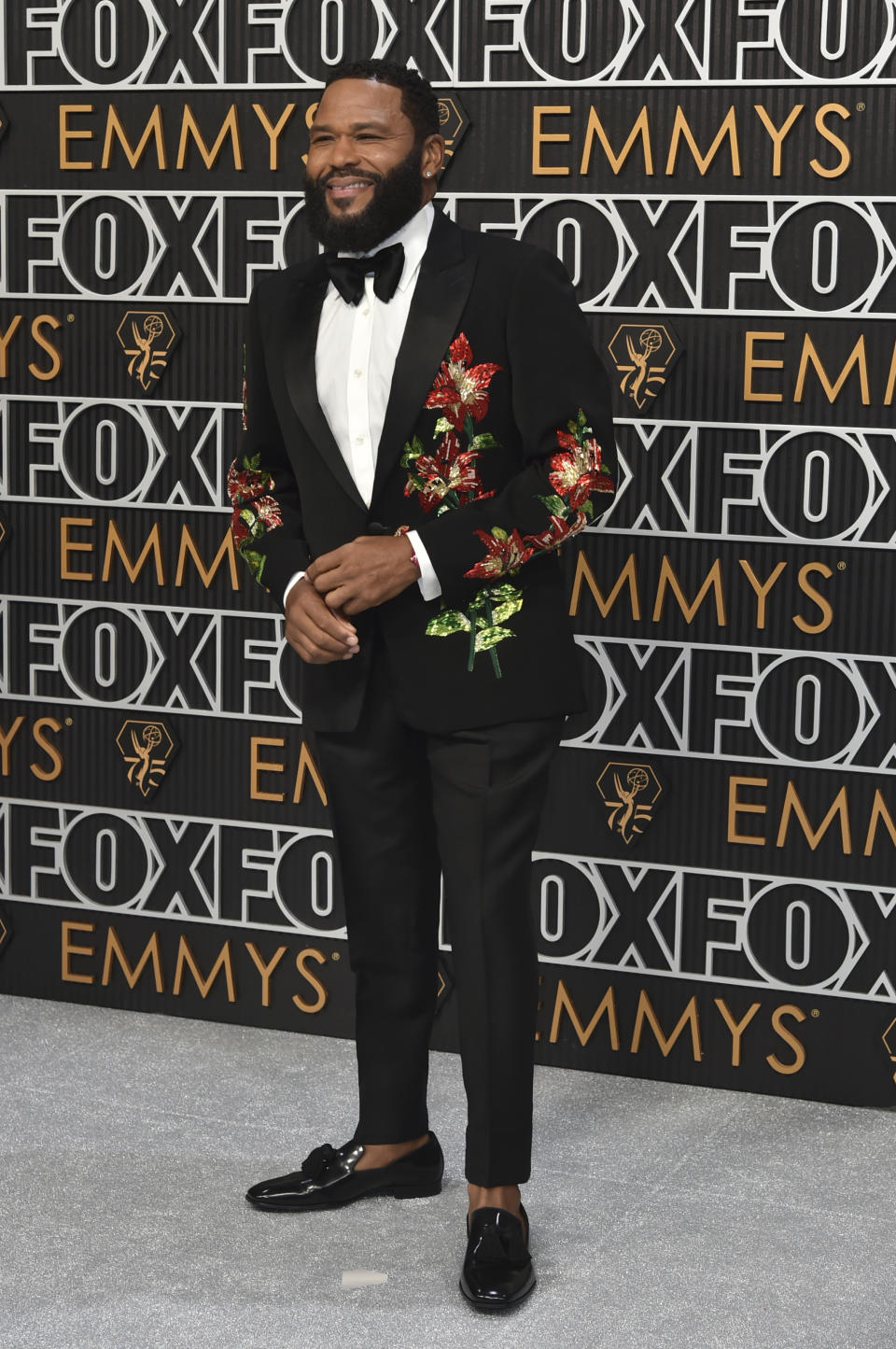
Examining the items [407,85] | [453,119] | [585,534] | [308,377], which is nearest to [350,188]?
[407,85]

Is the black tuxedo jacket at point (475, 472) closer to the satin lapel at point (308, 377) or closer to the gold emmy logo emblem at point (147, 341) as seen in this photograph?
the satin lapel at point (308, 377)

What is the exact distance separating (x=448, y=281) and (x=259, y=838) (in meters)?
1.36

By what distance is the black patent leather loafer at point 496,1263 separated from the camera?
2316 millimetres

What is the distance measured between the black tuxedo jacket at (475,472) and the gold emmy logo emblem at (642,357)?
24.9 inches

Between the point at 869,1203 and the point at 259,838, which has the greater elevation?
the point at 259,838

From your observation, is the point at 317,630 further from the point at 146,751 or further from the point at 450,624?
the point at 146,751

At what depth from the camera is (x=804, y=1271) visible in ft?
7.95

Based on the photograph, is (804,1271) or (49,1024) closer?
(804,1271)

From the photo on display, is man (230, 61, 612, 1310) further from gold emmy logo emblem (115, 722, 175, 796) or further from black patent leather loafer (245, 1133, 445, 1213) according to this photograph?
gold emmy logo emblem (115, 722, 175, 796)

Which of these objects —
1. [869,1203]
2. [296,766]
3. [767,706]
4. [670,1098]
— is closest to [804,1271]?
[869,1203]

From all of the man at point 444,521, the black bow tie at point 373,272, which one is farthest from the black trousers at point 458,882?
the black bow tie at point 373,272

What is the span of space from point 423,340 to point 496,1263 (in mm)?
1231

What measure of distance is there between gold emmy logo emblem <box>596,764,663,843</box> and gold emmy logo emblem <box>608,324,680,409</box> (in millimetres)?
632

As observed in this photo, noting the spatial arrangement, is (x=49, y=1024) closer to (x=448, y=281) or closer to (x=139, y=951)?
(x=139, y=951)
